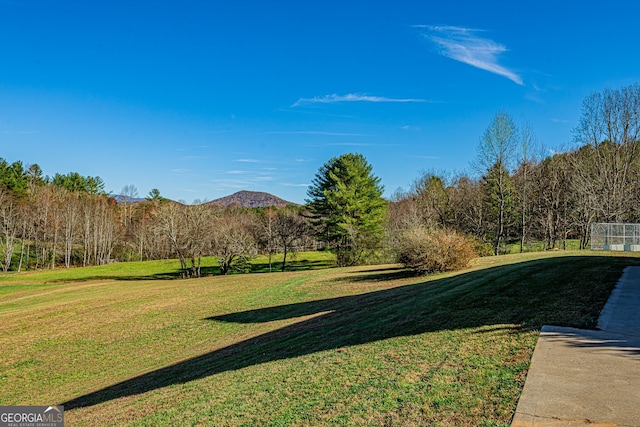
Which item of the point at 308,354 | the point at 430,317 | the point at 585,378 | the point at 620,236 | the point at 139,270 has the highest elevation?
the point at 620,236

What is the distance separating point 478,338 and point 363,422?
2763 mm

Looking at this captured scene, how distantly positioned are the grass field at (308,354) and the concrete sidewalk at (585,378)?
0.20 m

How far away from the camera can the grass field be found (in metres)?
4.50

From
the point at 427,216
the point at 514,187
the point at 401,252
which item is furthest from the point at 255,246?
the point at 514,187

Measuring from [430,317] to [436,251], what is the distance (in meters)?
11.0

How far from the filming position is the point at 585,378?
423 cm

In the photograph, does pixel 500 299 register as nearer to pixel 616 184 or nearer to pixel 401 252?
pixel 401 252

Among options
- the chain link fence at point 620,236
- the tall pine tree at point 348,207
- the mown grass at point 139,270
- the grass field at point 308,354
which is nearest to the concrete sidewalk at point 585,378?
the grass field at point 308,354

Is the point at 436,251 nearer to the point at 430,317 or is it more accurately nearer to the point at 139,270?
the point at 430,317

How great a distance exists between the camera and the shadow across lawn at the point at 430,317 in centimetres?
699

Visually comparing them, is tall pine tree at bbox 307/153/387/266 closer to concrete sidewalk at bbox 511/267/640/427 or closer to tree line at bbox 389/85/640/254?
tree line at bbox 389/85/640/254

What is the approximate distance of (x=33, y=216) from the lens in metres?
53.1

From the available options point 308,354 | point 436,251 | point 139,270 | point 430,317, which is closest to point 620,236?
point 436,251

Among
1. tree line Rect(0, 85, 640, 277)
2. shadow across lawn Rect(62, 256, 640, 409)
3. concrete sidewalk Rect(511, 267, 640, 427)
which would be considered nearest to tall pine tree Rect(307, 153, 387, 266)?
tree line Rect(0, 85, 640, 277)
